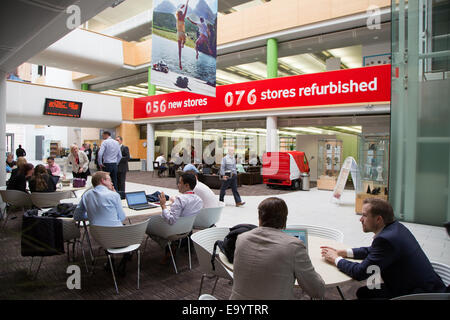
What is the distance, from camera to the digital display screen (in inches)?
539

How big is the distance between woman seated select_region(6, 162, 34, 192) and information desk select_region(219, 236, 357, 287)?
465 centimetres

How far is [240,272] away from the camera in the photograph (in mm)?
1634

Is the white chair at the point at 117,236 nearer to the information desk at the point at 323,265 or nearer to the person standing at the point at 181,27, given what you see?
the information desk at the point at 323,265

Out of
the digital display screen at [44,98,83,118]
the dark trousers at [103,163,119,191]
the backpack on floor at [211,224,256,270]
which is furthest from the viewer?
the digital display screen at [44,98,83,118]

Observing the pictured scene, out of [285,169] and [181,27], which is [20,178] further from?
[285,169]

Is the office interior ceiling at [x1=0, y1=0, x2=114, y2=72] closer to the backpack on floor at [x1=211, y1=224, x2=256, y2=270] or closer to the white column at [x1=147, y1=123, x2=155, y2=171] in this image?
the backpack on floor at [x1=211, y1=224, x2=256, y2=270]

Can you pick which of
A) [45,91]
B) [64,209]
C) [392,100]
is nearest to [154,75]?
[64,209]

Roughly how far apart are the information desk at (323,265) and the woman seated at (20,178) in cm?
465

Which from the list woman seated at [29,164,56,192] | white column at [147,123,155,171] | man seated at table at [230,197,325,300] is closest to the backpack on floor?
man seated at table at [230,197,325,300]

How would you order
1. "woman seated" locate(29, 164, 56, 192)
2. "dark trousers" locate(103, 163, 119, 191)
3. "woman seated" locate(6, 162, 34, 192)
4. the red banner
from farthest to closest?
1. the red banner
2. "dark trousers" locate(103, 163, 119, 191)
3. "woman seated" locate(6, 162, 34, 192)
4. "woman seated" locate(29, 164, 56, 192)

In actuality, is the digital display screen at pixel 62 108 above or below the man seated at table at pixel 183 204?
above

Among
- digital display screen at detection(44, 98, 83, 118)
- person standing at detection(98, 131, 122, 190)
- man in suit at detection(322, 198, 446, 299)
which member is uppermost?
digital display screen at detection(44, 98, 83, 118)

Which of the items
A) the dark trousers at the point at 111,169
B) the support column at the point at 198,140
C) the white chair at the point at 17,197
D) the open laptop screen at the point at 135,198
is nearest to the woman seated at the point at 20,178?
the white chair at the point at 17,197

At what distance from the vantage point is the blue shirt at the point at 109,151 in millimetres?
7258
